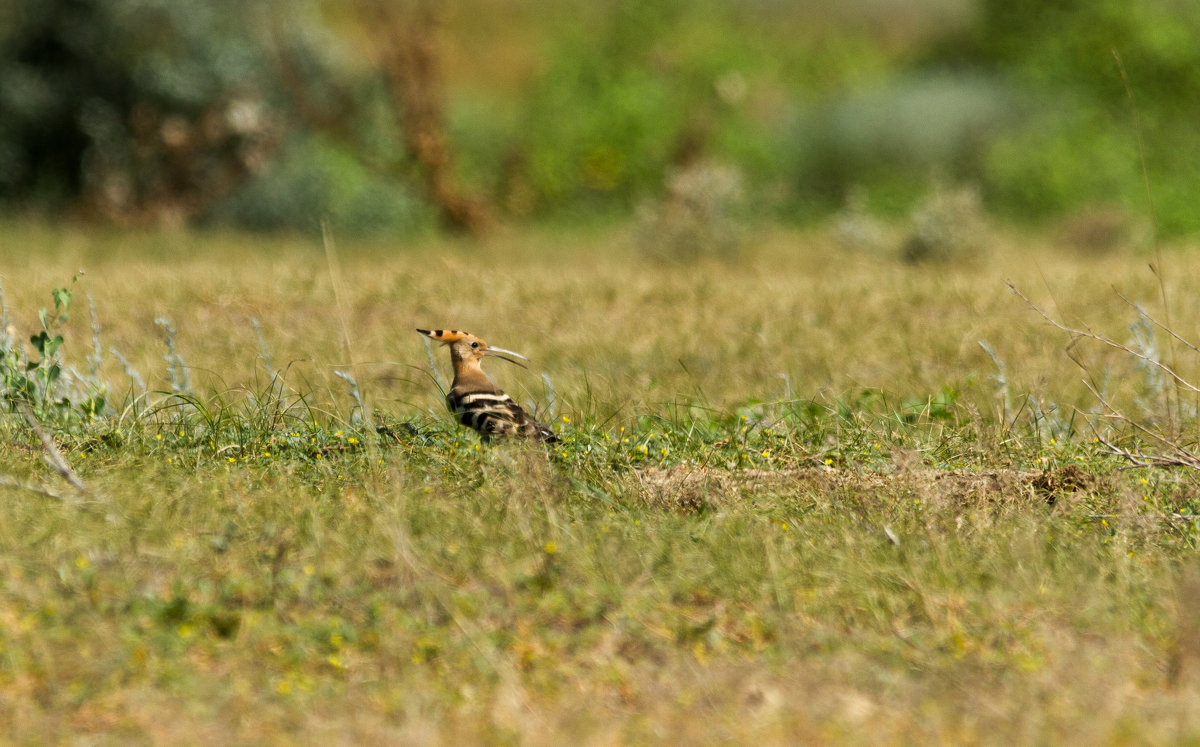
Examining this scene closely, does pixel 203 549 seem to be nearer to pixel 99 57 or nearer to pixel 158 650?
pixel 158 650

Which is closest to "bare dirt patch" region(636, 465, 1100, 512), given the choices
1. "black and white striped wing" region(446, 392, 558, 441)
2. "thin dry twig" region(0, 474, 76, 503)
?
"black and white striped wing" region(446, 392, 558, 441)

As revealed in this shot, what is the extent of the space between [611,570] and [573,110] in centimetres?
1316

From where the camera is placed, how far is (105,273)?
32.0 feet

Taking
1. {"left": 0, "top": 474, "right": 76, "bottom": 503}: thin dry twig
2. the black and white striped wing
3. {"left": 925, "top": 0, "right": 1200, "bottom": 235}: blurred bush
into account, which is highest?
{"left": 0, "top": 474, "right": 76, "bottom": 503}: thin dry twig

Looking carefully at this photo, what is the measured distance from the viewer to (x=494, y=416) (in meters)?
4.58

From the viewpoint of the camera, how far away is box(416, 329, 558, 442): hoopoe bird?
458 centimetres

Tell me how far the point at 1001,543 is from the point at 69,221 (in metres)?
11.2

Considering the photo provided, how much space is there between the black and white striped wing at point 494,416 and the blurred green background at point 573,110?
6.99 m

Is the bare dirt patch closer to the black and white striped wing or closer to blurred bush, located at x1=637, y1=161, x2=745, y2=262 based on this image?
the black and white striped wing

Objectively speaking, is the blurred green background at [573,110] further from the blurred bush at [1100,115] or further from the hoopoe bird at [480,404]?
the hoopoe bird at [480,404]

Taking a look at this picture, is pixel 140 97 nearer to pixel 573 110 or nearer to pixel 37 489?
pixel 573 110

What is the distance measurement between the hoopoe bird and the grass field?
0.32 ft

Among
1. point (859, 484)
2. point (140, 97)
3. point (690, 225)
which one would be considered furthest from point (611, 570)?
point (140, 97)

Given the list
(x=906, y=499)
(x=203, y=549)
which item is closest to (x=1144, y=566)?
(x=906, y=499)
